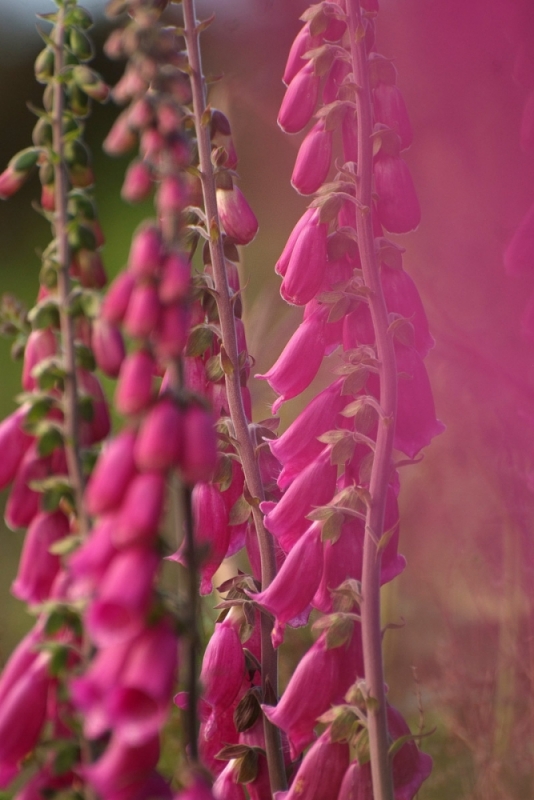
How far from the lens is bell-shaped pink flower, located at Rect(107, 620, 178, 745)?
249 mm

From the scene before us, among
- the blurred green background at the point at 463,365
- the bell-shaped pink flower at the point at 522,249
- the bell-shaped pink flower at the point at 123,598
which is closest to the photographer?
the bell-shaped pink flower at the point at 123,598

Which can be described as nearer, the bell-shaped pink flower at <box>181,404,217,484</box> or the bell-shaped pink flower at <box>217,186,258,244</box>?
the bell-shaped pink flower at <box>181,404,217,484</box>

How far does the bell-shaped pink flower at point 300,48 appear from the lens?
1.51 ft

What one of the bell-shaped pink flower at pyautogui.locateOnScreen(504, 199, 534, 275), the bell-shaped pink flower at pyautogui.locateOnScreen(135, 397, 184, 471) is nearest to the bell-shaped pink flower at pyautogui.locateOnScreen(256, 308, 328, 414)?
the bell-shaped pink flower at pyautogui.locateOnScreen(504, 199, 534, 275)

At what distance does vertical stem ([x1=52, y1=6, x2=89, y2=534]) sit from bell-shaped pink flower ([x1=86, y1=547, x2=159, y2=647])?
0.05 meters

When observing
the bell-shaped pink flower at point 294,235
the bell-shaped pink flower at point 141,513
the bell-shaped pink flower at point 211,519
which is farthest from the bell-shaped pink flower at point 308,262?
the bell-shaped pink flower at point 141,513

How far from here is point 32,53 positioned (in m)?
1.27

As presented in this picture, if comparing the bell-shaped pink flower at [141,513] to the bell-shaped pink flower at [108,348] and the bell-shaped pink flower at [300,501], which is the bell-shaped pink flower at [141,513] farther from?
the bell-shaped pink flower at [300,501]

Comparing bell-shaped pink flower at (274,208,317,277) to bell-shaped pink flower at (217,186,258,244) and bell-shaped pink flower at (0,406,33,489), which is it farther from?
bell-shaped pink flower at (0,406,33,489)

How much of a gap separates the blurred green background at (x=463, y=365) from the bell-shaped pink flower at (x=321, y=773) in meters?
0.26

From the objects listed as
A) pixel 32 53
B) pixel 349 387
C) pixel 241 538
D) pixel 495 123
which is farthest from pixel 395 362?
pixel 32 53

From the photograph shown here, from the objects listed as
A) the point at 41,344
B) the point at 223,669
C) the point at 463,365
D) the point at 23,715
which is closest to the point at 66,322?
the point at 41,344

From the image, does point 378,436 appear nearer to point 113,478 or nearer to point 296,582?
point 296,582

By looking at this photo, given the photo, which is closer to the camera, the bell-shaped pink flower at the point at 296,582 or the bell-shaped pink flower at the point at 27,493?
the bell-shaped pink flower at the point at 27,493
